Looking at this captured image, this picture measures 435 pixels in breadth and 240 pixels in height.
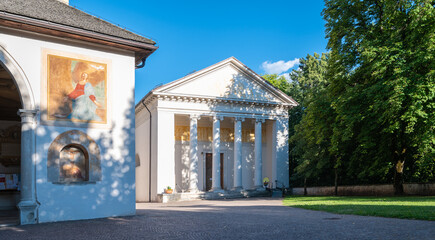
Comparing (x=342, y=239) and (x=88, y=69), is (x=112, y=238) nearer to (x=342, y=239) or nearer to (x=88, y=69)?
(x=342, y=239)

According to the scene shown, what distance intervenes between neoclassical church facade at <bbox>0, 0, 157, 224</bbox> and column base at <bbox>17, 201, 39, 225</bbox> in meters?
0.03

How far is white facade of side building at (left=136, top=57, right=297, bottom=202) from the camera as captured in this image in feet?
98.4

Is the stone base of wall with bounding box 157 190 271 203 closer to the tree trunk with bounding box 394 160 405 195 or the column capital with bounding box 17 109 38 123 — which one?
the tree trunk with bounding box 394 160 405 195

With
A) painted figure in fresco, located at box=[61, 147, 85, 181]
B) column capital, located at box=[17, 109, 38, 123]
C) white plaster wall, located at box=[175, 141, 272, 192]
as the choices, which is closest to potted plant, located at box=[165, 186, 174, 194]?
white plaster wall, located at box=[175, 141, 272, 192]

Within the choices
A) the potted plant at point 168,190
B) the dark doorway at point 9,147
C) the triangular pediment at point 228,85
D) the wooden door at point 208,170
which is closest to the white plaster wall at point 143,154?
the potted plant at point 168,190

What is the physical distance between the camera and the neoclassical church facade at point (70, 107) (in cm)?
1263

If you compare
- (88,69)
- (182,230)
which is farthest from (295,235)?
(88,69)

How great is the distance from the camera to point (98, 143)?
1420cm

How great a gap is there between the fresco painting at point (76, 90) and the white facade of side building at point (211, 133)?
1452cm

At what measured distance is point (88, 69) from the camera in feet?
47.0

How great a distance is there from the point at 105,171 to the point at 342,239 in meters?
9.32

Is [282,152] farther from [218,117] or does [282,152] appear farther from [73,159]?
[73,159]

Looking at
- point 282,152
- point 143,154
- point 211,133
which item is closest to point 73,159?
point 143,154

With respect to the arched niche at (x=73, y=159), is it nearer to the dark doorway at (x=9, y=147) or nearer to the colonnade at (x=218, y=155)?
the dark doorway at (x=9, y=147)
